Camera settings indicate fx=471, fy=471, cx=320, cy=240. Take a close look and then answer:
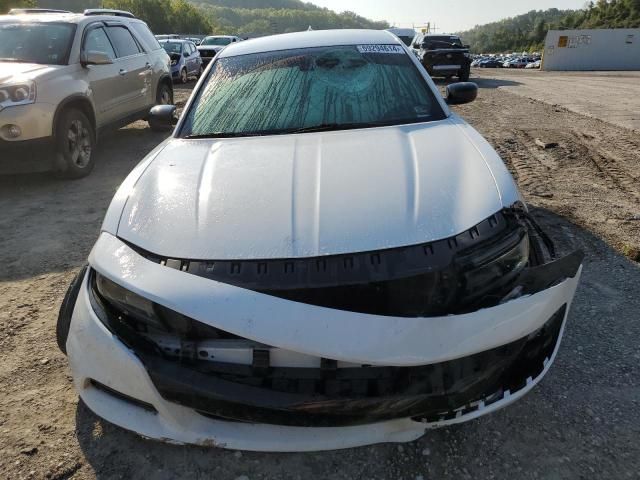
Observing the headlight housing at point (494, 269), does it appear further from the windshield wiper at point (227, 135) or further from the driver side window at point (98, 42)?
the driver side window at point (98, 42)

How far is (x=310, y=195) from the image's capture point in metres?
1.90

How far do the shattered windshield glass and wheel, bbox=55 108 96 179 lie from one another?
9.11 feet

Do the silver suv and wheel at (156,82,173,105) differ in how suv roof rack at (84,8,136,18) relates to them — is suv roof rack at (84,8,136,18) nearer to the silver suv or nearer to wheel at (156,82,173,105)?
the silver suv

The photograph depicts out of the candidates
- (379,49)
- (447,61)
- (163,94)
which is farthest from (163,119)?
(447,61)

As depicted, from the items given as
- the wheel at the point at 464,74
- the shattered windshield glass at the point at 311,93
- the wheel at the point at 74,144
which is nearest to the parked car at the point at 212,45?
the wheel at the point at 464,74

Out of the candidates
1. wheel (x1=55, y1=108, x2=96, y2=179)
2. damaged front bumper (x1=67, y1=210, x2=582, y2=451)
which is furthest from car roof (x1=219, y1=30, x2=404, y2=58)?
wheel (x1=55, y1=108, x2=96, y2=179)

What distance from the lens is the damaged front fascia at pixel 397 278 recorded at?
5.08ft

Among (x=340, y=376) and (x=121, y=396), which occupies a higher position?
(x=340, y=376)

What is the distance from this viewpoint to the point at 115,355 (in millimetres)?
1630

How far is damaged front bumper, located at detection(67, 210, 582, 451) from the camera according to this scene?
1.47m

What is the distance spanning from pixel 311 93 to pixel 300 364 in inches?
73.0

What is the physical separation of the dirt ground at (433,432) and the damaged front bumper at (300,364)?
204mm

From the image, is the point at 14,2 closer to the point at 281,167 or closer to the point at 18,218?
the point at 18,218

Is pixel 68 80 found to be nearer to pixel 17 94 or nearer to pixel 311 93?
pixel 17 94
